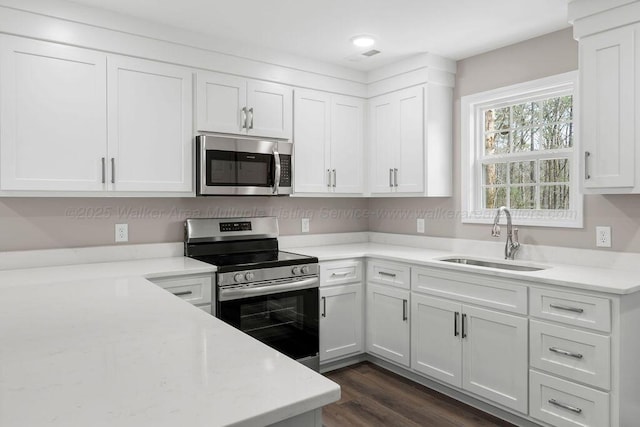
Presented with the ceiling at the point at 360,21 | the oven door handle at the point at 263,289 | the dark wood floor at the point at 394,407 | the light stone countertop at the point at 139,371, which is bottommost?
the dark wood floor at the point at 394,407

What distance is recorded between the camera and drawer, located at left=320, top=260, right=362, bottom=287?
129 inches

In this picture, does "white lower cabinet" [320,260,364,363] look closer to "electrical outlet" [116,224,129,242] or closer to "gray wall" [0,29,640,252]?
"gray wall" [0,29,640,252]

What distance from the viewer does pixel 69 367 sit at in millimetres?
1079

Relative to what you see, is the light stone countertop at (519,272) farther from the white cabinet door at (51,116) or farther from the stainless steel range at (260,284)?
the white cabinet door at (51,116)

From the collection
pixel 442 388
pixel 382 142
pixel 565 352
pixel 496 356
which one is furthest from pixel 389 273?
pixel 565 352

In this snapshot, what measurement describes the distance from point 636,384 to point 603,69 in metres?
1.65

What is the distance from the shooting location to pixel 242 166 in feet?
10.4

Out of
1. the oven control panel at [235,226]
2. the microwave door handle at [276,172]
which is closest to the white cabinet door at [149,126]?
the oven control panel at [235,226]

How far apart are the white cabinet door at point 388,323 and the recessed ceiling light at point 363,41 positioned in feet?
5.82

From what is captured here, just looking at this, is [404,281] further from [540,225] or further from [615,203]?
[615,203]

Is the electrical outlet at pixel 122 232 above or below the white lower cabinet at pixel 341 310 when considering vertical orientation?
above

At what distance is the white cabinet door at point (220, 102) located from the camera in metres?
3.03

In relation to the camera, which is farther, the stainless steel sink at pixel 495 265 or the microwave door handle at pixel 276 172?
the microwave door handle at pixel 276 172

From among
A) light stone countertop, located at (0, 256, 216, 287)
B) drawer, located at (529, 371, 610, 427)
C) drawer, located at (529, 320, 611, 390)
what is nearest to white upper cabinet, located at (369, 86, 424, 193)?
drawer, located at (529, 320, 611, 390)
